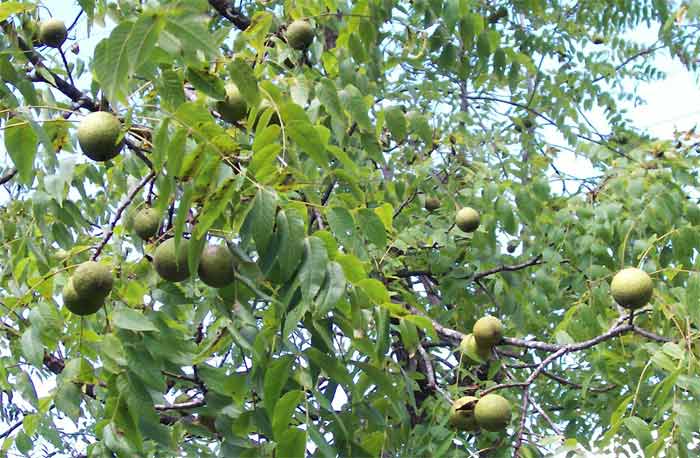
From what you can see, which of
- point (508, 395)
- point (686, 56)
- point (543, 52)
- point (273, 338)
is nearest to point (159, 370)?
point (273, 338)

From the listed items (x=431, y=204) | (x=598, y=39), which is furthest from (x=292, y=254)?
(x=598, y=39)

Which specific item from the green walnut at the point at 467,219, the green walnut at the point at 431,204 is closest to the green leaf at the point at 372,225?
the green walnut at the point at 467,219

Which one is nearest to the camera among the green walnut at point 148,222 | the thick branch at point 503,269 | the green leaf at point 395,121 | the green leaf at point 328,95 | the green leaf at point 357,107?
the green walnut at point 148,222

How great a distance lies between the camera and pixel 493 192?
368 cm

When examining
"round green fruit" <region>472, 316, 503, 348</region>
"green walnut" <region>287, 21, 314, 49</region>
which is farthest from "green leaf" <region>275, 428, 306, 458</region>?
"green walnut" <region>287, 21, 314, 49</region>

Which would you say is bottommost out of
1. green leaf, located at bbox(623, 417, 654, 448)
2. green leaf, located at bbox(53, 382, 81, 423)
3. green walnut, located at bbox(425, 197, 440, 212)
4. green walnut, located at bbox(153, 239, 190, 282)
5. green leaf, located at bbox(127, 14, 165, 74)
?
green leaf, located at bbox(53, 382, 81, 423)

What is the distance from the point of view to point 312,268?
179cm

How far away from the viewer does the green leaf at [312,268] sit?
1776 millimetres

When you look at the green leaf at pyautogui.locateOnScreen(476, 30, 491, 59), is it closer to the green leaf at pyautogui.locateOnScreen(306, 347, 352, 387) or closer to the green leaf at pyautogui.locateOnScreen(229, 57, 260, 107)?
the green leaf at pyautogui.locateOnScreen(229, 57, 260, 107)

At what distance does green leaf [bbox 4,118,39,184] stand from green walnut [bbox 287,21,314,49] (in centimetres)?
140

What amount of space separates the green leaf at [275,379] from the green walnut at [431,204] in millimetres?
2859

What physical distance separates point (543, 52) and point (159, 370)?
14.9ft

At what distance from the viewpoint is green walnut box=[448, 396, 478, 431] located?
2.67m

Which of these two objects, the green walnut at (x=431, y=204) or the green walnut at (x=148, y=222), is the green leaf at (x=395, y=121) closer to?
the green walnut at (x=148, y=222)
